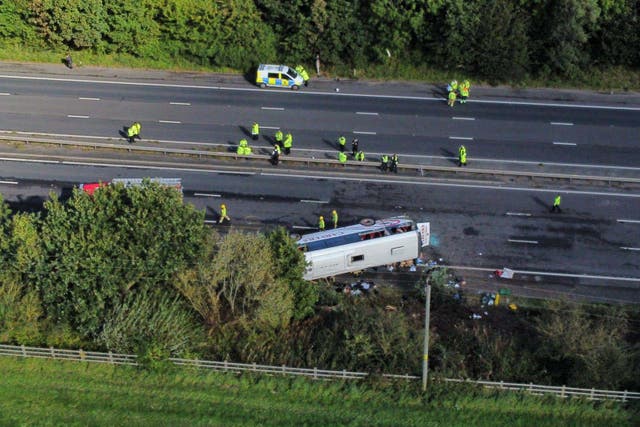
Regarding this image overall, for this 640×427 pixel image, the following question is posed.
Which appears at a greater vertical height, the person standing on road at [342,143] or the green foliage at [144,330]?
the person standing on road at [342,143]

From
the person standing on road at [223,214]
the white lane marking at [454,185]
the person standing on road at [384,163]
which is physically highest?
the person standing on road at [384,163]

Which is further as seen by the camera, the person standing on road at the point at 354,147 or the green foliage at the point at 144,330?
the person standing on road at the point at 354,147

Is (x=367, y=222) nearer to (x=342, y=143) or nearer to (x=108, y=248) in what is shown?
(x=342, y=143)

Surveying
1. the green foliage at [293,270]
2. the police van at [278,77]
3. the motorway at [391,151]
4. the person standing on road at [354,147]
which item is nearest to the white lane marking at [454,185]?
the motorway at [391,151]

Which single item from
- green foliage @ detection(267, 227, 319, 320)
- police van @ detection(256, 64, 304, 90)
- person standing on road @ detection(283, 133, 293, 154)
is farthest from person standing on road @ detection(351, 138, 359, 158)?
green foliage @ detection(267, 227, 319, 320)

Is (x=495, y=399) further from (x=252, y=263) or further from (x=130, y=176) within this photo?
(x=130, y=176)

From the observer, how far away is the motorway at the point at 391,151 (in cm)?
3512

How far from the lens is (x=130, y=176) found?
39.6m

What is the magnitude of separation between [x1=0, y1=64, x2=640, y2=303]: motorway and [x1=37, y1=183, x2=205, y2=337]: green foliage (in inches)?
288

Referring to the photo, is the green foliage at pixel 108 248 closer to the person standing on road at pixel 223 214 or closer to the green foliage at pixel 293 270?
the green foliage at pixel 293 270

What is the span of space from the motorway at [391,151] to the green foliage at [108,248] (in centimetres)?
731

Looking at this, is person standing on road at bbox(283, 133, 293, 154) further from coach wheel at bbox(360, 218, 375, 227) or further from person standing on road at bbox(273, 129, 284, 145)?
coach wheel at bbox(360, 218, 375, 227)

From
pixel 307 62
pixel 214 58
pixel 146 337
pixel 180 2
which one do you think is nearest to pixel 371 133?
pixel 307 62

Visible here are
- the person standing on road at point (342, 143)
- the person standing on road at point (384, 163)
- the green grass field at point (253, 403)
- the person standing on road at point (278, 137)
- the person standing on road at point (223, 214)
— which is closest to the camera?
the green grass field at point (253, 403)
